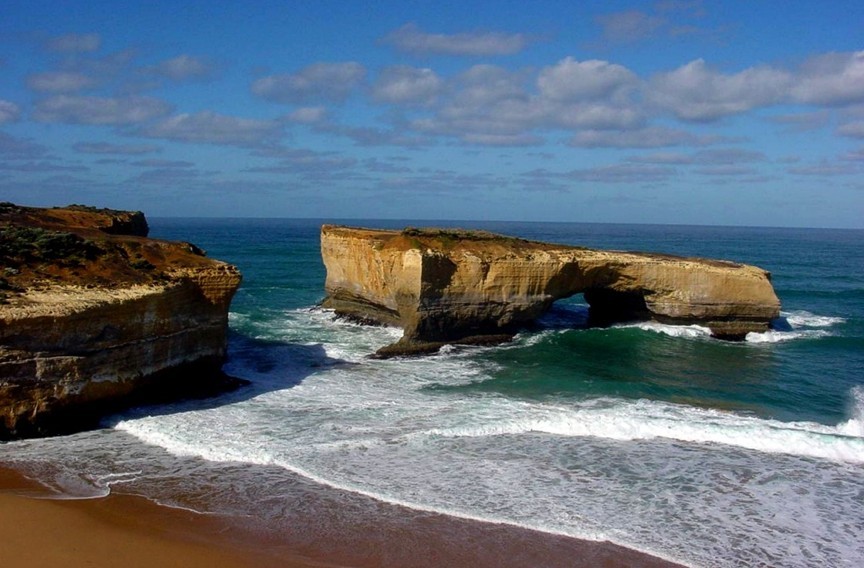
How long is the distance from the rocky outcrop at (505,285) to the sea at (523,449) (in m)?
1.65

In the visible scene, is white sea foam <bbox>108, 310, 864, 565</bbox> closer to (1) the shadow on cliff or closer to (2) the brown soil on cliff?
(1) the shadow on cliff

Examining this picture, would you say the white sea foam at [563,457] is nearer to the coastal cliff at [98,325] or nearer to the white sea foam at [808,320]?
the coastal cliff at [98,325]

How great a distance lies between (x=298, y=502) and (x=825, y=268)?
5305cm

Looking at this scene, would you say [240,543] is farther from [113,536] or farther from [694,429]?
[694,429]

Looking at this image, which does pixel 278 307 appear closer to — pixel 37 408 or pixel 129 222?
pixel 129 222

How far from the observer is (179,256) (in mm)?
17609

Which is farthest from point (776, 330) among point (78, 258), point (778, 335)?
point (78, 258)

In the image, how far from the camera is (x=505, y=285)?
77.7ft

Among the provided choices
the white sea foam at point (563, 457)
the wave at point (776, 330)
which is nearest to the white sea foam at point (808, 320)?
the wave at point (776, 330)

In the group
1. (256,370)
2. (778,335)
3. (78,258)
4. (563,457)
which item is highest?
(78,258)

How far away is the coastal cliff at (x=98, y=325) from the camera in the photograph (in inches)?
504

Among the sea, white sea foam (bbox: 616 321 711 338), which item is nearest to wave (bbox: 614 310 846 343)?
white sea foam (bbox: 616 321 711 338)

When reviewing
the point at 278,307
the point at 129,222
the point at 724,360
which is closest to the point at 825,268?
the point at 724,360

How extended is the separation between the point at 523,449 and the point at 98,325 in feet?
29.5
